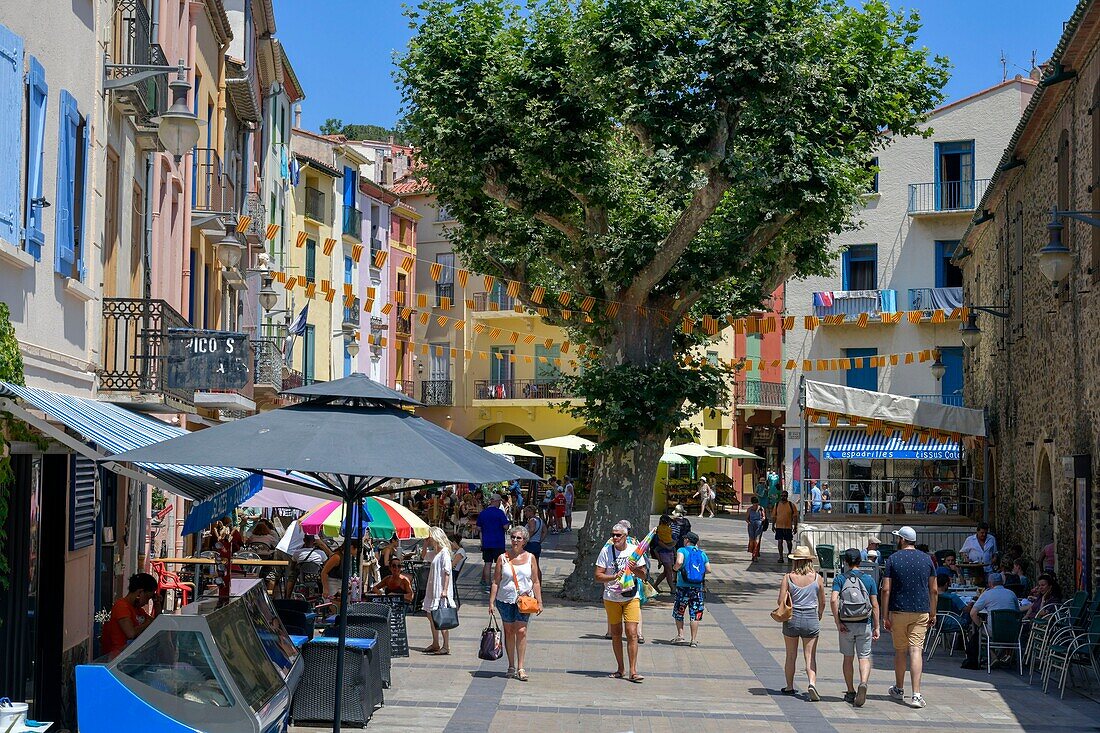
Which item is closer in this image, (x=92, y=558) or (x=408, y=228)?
(x=92, y=558)

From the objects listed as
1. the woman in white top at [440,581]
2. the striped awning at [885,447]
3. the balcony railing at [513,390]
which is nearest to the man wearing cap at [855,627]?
the woman in white top at [440,581]

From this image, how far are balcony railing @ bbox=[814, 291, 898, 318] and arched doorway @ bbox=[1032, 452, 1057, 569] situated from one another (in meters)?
19.4

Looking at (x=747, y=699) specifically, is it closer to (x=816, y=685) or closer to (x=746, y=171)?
(x=816, y=685)

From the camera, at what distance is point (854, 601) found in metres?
13.2

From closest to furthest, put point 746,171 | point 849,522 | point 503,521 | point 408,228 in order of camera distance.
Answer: point 746,171 < point 503,521 < point 849,522 < point 408,228

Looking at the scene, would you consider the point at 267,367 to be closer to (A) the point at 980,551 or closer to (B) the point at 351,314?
(A) the point at 980,551

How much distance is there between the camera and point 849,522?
27.0m

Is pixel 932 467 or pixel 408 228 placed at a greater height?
pixel 408 228

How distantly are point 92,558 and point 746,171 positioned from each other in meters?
11.3

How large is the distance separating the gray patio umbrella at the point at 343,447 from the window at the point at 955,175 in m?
34.6

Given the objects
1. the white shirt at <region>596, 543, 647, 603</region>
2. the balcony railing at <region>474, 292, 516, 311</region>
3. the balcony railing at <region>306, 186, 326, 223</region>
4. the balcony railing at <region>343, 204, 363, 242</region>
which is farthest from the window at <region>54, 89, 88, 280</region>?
the balcony railing at <region>474, 292, 516, 311</region>

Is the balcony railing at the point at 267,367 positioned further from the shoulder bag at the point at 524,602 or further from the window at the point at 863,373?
the window at the point at 863,373

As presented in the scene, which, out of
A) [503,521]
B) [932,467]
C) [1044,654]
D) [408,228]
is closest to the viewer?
[1044,654]

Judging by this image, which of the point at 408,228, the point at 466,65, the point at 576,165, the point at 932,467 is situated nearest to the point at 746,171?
the point at 576,165
